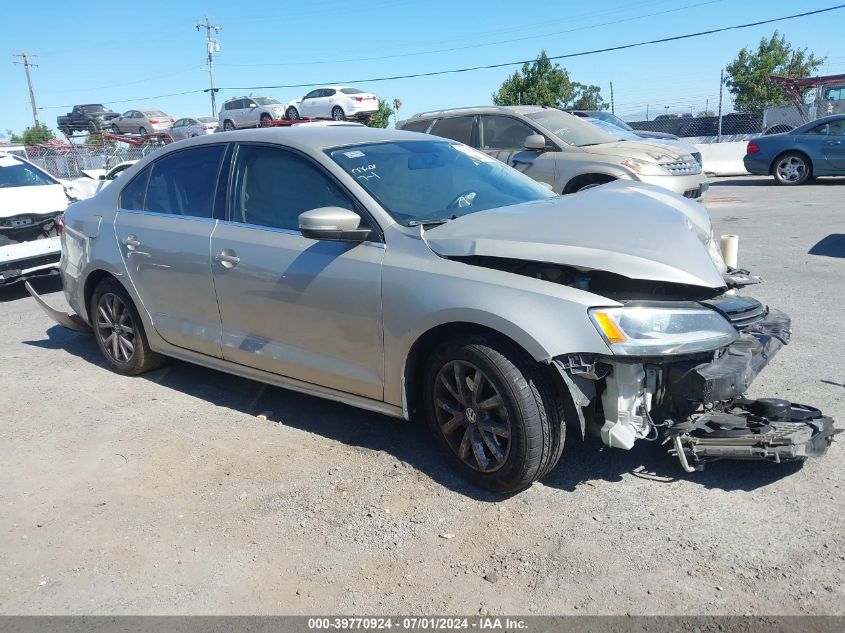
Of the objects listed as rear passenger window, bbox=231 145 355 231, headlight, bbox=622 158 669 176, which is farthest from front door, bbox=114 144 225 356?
headlight, bbox=622 158 669 176

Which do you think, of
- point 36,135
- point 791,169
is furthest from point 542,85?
point 36,135

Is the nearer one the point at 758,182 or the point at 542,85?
the point at 758,182

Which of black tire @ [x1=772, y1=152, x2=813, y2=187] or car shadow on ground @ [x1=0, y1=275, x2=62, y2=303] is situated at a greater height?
black tire @ [x1=772, y1=152, x2=813, y2=187]

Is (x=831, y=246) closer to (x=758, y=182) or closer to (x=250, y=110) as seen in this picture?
(x=758, y=182)

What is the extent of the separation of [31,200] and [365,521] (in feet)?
25.2

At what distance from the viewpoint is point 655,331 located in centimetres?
324

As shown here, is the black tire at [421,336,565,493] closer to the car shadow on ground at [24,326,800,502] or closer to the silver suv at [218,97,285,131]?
the car shadow on ground at [24,326,800,502]

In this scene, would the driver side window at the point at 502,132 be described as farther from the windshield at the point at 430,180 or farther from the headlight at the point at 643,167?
the windshield at the point at 430,180

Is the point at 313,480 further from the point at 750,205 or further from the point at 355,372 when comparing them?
the point at 750,205

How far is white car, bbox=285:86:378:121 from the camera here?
1090 inches

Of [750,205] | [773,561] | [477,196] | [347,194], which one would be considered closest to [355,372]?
[347,194]

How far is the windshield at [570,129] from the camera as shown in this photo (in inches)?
395

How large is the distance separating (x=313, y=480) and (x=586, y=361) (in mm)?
1590

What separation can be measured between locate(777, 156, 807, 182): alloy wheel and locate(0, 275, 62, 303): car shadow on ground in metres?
14.3
